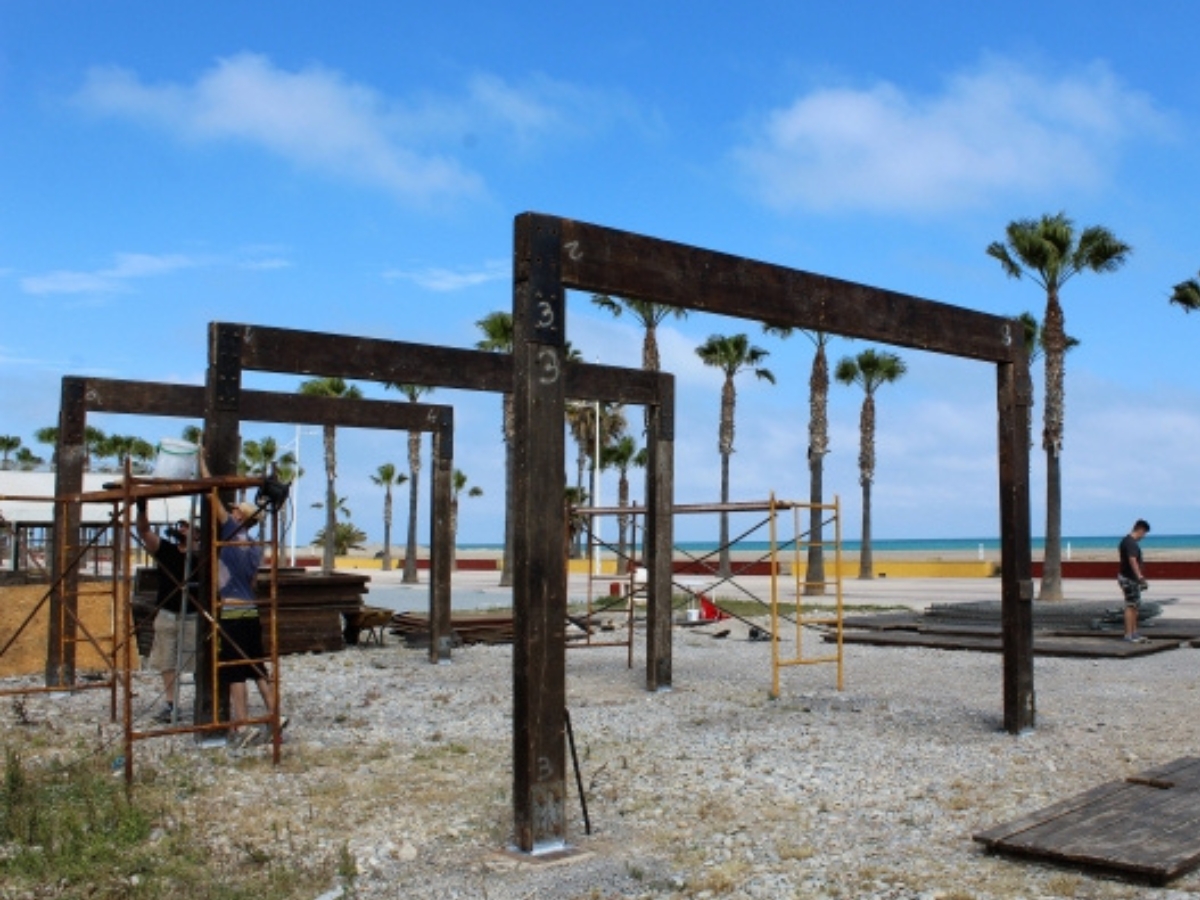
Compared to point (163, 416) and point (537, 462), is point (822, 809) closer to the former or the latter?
point (537, 462)

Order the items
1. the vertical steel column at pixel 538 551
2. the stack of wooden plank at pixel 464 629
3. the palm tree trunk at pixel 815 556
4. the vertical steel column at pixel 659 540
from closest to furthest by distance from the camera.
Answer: the vertical steel column at pixel 538 551, the vertical steel column at pixel 659 540, the stack of wooden plank at pixel 464 629, the palm tree trunk at pixel 815 556

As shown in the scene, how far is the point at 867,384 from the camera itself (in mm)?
44656

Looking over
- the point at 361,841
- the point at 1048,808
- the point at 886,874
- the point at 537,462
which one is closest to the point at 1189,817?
the point at 1048,808

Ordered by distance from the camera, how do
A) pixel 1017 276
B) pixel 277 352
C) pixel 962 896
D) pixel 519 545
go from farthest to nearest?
pixel 1017 276, pixel 277 352, pixel 519 545, pixel 962 896

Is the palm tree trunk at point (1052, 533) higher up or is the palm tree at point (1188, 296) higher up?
the palm tree at point (1188, 296)

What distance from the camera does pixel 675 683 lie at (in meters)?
14.1

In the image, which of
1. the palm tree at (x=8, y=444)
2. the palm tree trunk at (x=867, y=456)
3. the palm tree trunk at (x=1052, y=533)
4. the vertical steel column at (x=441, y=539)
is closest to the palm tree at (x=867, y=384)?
the palm tree trunk at (x=867, y=456)

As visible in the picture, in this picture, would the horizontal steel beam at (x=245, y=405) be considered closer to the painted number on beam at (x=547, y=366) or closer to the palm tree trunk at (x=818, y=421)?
the painted number on beam at (x=547, y=366)

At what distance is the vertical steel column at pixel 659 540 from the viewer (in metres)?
13.1

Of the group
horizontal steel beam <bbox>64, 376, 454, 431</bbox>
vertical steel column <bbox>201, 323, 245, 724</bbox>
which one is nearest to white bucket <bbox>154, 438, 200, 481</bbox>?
vertical steel column <bbox>201, 323, 245, 724</bbox>

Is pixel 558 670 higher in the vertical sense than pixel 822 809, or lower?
higher

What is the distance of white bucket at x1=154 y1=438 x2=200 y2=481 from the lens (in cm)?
1041

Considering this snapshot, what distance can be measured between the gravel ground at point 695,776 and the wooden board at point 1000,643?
1773mm

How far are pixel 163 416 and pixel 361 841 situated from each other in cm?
908
